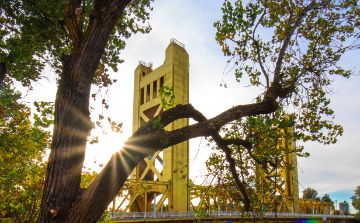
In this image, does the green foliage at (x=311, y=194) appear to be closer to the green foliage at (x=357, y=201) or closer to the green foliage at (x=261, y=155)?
the green foliage at (x=357, y=201)

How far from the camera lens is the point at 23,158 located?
1088cm

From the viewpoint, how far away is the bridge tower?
39.8 metres

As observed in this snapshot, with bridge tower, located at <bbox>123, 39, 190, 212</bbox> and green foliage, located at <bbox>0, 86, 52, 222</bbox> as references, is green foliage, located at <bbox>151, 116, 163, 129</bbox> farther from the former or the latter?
bridge tower, located at <bbox>123, 39, 190, 212</bbox>

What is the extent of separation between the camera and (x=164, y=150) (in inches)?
1618

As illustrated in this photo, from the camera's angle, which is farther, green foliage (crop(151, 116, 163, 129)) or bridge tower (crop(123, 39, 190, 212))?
bridge tower (crop(123, 39, 190, 212))

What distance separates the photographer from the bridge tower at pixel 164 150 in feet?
131

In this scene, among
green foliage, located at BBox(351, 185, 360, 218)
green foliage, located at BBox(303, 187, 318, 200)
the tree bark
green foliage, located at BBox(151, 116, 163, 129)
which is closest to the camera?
the tree bark

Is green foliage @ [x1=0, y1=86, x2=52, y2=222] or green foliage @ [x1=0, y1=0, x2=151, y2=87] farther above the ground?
green foliage @ [x1=0, y1=0, x2=151, y2=87]

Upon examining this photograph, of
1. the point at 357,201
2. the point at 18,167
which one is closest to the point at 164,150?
the point at 18,167

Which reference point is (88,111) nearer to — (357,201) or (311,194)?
(357,201)

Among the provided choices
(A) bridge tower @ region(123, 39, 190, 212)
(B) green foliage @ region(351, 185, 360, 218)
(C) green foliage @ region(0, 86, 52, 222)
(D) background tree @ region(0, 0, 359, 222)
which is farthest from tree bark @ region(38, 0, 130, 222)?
(B) green foliage @ region(351, 185, 360, 218)

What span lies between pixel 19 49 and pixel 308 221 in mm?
73629

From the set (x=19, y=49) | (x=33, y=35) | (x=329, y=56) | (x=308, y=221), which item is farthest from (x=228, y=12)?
(x=308, y=221)

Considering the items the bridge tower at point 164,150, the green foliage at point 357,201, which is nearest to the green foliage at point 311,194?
the green foliage at point 357,201
